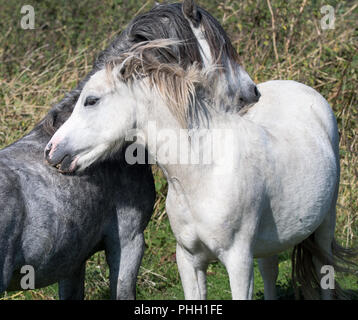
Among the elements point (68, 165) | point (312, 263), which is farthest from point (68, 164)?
point (312, 263)

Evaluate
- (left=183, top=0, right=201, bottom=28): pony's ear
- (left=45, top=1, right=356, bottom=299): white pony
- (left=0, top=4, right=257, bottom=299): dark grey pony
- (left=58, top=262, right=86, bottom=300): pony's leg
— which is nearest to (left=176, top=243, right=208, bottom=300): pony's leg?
(left=45, top=1, right=356, bottom=299): white pony

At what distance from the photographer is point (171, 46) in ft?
12.7

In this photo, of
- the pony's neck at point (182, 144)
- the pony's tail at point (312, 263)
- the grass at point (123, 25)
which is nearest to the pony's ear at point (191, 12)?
the pony's neck at point (182, 144)

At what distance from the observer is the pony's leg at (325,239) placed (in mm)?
4512

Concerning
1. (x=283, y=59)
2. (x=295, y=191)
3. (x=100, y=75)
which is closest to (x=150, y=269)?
(x=295, y=191)

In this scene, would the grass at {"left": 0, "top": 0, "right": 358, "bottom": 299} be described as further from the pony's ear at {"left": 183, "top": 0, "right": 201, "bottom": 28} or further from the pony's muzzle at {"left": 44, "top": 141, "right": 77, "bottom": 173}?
the pony's ear at {"left": 183, "top": 0, "right": 201, "bottom": 28}

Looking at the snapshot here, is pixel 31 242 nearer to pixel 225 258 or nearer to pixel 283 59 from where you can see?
pixel 225 258

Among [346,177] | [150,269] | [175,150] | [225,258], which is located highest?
[175,150]

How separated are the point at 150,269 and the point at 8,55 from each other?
3.75m

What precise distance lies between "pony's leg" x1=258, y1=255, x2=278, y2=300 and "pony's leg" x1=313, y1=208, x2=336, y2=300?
282 millimetres

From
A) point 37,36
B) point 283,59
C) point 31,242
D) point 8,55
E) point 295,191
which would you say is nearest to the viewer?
point 31,242

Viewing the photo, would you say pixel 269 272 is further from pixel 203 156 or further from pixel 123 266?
pixel 203 156

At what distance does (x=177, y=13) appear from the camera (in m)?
4.12

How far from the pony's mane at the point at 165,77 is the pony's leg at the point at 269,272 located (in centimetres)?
160
